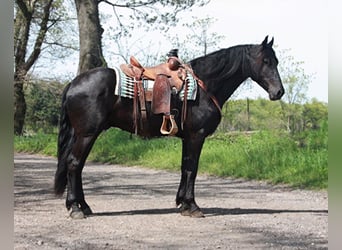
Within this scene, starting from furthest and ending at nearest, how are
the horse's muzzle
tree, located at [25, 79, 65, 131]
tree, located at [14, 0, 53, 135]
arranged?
tree, located at [25, 79, 65, 131] → tree, located at [14, 0, 53, 135] → the horse's muzzle

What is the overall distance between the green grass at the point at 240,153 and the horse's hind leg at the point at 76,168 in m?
3.19

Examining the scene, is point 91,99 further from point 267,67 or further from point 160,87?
point 267,67

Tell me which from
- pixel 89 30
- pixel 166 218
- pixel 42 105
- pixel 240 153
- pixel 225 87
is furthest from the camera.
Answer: pixel 42 105

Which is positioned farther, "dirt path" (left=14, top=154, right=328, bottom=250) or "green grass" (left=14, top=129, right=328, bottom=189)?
"green grass" (left=14, top=129, right=328, bottom=189)

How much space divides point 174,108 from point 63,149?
1.03 meters

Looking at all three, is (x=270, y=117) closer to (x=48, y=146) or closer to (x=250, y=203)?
(x=250, y=203)

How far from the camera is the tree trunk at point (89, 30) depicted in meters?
5.32

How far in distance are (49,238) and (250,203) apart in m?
2.41

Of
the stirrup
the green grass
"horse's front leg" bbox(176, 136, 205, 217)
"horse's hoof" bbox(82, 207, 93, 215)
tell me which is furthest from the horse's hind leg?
the green grass

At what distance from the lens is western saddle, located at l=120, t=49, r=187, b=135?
4.19 m

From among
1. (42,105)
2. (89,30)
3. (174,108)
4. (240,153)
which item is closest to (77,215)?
(174,108)

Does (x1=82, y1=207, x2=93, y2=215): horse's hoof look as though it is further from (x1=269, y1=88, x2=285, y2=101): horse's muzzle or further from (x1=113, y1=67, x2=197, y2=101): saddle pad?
(x1=269, y1=88, x2=285, y2=101): horse's muzzle

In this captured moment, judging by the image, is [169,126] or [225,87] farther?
[225,87]

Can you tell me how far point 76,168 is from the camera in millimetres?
4125
